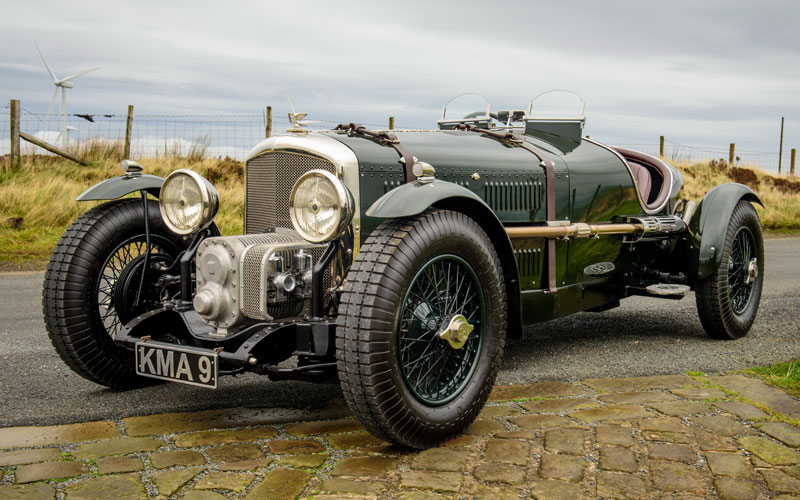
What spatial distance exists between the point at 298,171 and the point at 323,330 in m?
1.01

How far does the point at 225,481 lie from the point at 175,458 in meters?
0.38

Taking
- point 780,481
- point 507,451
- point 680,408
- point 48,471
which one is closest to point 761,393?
point 680,408

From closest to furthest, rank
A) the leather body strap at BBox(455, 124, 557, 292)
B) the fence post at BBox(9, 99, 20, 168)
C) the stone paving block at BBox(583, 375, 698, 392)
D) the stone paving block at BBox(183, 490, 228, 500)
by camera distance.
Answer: the stone paving block at BBox(183, 490, 228, 500) → the stone paving block at BBox(583, 375, 698, 392) → the leather body strap at BBox(455, 124, 557, 292) → the fence post at BBox(9, 99, 20, 168)

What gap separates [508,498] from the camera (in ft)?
9.55

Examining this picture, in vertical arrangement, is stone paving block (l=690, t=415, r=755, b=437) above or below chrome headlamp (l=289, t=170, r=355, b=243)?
below

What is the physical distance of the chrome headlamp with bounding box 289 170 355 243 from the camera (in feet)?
11.4

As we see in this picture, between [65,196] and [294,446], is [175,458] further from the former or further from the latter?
[65,196]

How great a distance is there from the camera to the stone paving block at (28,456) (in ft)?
10.8

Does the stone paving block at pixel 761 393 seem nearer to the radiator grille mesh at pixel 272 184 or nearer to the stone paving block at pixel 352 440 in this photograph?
the stone paving block at pixel 352 440

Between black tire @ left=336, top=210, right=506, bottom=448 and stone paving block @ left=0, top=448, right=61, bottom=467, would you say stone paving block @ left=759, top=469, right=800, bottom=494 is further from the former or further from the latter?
stone paving block @ left=0, top=448, right=61, bottom=467

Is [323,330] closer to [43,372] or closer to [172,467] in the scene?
[172,467]

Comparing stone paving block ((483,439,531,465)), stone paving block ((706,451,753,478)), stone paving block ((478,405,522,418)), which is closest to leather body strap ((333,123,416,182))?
stone paving block ((478,405,522,418))

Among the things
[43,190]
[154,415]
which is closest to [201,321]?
[154,415]

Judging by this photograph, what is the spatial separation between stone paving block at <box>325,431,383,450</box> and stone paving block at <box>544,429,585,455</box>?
0.76 m
